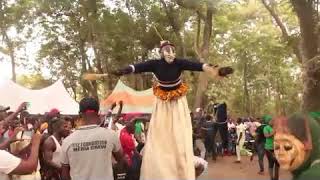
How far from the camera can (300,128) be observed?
3090mm

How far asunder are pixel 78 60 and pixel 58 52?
1.51m

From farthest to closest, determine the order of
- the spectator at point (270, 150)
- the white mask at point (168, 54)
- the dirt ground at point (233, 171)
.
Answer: the dirt ground at point (233, 171) < the spectator at point (270, 150) < the white mask at point (168, 54)

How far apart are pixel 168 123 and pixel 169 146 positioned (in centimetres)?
27

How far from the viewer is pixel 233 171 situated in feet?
55.3

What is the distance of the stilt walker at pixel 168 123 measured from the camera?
22.0 feet

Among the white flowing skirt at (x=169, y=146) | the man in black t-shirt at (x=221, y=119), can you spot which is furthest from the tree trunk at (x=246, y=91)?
the white flowing skirt at (x=169, y=146)

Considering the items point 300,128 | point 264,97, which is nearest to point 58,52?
point 264,97

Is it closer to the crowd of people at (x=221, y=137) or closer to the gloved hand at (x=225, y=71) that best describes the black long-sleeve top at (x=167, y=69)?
the gloved hand at (x=225, y=71)

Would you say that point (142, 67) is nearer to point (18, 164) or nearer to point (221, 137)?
point (18, 164)

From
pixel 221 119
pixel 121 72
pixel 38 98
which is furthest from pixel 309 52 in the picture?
pixel 38 98

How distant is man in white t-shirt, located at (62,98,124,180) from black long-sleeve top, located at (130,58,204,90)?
145 centimetres

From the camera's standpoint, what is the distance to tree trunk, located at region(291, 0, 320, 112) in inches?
520

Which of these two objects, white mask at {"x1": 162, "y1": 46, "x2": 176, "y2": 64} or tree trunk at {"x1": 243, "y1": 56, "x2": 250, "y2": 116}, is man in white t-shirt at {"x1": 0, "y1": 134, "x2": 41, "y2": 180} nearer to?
white mask at {"x1": 162, "y1": 46, "x2": 176, "y2": 64}

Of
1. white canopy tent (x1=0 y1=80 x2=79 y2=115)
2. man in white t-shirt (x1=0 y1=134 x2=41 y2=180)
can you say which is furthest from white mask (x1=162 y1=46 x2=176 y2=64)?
white canopy tent (x1=0 y1=80 x2=79 y2=115)
